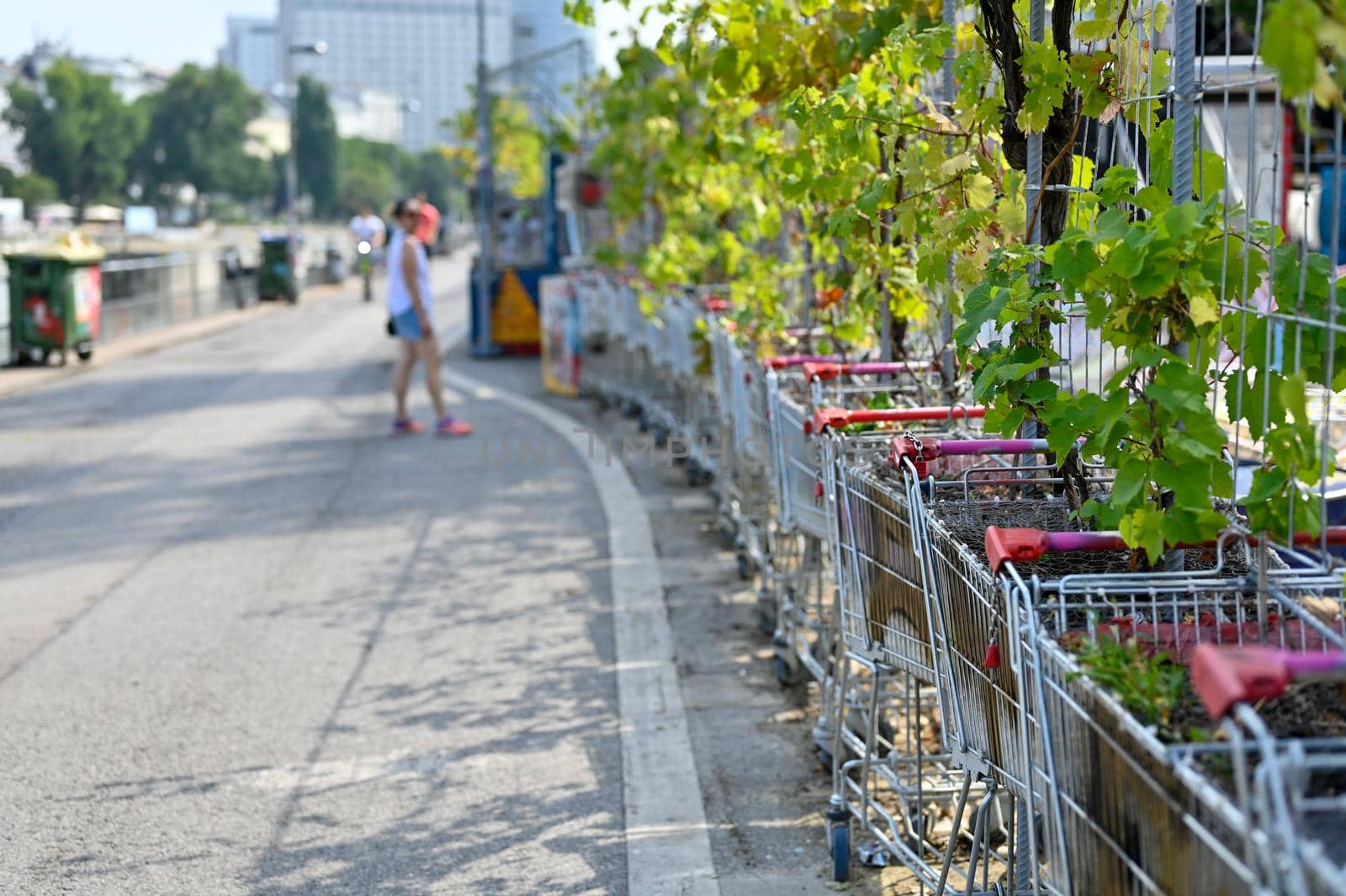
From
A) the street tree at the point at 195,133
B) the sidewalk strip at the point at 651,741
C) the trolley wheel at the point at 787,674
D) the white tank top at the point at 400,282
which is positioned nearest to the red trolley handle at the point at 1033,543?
the sidewalk strip at the point at 651,741

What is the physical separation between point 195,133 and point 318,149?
16019 millimetres

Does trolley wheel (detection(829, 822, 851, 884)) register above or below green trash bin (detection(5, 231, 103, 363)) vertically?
below

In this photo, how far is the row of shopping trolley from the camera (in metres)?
2.21

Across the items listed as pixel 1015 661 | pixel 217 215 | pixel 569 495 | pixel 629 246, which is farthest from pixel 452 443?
pixel 217 215

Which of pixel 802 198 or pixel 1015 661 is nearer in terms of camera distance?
pixel 1015 661

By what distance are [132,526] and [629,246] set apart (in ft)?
30.2

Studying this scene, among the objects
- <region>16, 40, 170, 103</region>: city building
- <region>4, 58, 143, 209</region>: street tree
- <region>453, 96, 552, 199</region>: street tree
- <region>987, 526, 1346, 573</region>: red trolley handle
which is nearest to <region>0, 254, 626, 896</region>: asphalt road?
<region>987, 526, 1346, 573</region>: red trolley handle

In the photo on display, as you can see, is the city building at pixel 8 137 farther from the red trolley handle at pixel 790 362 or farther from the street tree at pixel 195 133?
the red trolley handle at pixel 790 362

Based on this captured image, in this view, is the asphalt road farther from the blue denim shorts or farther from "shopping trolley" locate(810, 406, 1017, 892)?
the blue denim shorts

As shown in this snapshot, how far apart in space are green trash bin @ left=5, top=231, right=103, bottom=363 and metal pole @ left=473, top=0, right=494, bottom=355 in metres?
4.49

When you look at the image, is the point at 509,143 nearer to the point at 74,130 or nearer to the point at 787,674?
the point at 787,674

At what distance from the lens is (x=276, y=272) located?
113ft

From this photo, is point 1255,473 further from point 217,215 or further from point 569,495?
point 217,215

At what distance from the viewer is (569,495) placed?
35.4 feet
